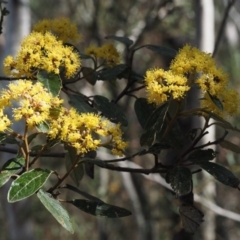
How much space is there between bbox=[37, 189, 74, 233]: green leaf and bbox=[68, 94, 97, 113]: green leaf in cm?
18

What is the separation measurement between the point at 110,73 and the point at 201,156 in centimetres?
27

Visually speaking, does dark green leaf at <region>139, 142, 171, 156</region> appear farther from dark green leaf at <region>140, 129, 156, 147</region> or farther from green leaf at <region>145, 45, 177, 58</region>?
green leaf at <region>145, 45, 177, 58</region>

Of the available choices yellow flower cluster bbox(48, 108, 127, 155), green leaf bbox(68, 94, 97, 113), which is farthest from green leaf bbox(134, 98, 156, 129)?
yellow flower cluster bbox(48, 108, 127, 155)

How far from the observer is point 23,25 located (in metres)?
2.43

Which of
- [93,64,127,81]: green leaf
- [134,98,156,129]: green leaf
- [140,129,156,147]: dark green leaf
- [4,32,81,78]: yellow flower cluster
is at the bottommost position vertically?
[140,129,156,147]: dark green leaf

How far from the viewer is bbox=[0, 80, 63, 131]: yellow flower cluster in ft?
2.76

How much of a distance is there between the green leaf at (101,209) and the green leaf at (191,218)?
12 centimetres

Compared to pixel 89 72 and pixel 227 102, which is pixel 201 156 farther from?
pixel 89 72

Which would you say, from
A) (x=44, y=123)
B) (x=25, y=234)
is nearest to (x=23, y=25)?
(x=25, y=234)

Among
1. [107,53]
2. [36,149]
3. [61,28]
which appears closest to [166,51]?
[107,53]

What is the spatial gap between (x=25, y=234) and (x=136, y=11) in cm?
271

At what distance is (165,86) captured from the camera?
2.90 ft

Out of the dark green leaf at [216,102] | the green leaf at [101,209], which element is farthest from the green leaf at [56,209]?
the dark green leaf at [216,102]

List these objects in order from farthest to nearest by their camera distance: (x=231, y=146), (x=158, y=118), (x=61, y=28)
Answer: (x=61, y=28)
(x=231, y=146)
(x=158, y=118)
